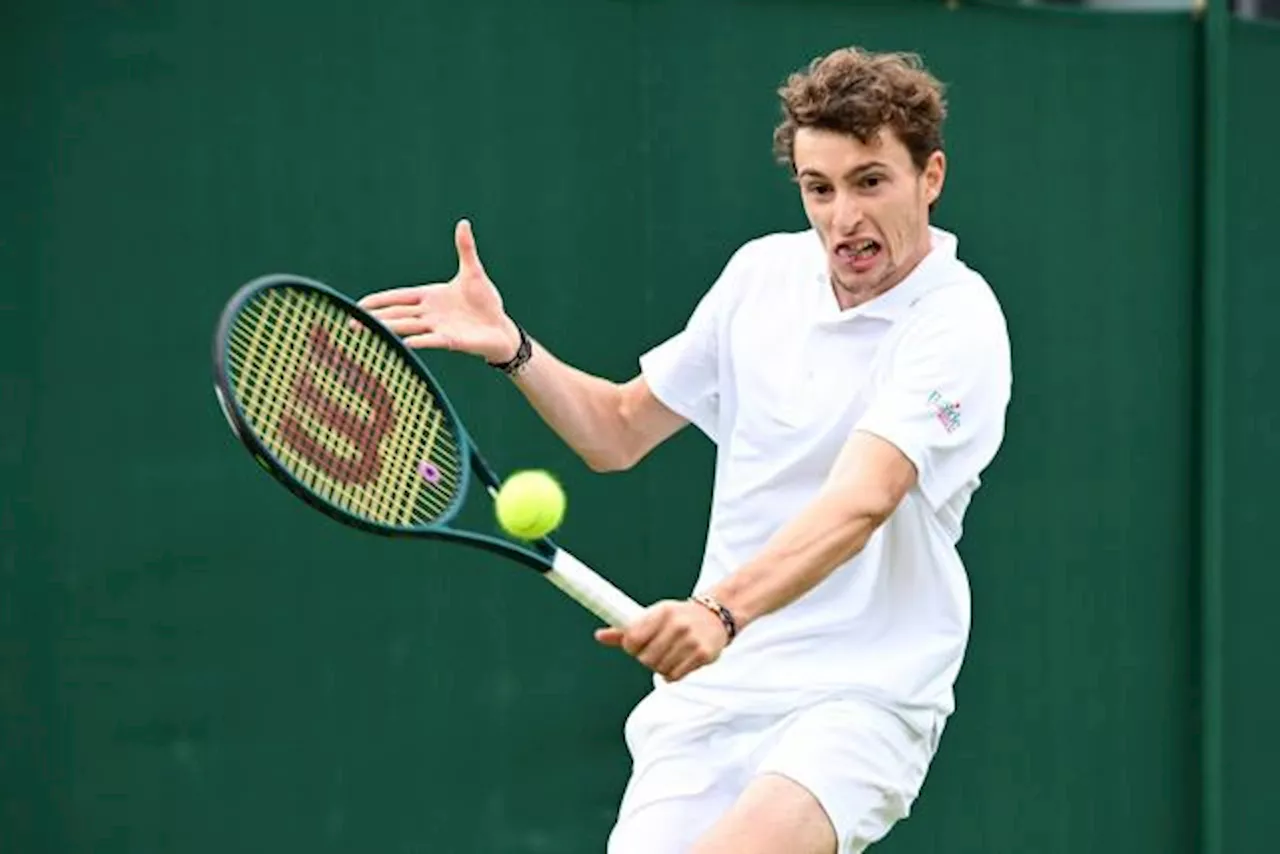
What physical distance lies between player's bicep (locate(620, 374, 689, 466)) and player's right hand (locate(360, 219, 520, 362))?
311 millimetres

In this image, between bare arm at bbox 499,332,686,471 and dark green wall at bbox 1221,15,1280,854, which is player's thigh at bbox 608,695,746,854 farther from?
dark green wall at bbox 1221,15,1280,854

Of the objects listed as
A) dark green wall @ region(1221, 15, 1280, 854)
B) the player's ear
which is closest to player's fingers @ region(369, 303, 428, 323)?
the player's ear

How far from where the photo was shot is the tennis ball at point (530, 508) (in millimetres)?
3572

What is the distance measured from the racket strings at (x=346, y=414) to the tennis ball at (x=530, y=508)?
0.28 m

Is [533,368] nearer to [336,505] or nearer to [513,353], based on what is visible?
[513,353]

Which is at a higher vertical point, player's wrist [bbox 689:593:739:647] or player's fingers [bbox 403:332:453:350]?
player's fingers [bbox 403:332:453:350]

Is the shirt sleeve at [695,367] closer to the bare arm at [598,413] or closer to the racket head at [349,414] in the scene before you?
the bare arm at [598,413]

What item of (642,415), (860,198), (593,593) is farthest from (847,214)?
(593,593)

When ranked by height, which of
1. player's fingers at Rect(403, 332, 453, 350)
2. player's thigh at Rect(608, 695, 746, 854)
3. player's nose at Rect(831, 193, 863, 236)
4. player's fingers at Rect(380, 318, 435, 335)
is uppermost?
player's nose at Rect(831, 193, 863, 236)

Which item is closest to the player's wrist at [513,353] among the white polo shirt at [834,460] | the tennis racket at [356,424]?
the tennis racket at [356,424]

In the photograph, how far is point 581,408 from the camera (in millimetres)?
4367

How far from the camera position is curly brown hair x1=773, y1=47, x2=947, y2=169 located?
13.0 ft

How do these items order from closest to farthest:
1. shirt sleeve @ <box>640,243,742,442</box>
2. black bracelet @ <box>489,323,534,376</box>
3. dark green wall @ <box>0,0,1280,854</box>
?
1. black bracelet @ <box>489,323,534,376</box>
2. shirt sleeve @ <box>640,243,742,442</box>
3. dark green wall @ <box>0,0,1280,854</box>

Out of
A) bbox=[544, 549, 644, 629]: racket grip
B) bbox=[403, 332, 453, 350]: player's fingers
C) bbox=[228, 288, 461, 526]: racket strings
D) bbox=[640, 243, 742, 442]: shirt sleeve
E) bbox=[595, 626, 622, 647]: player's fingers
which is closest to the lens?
bbox=[595, 626, 622, 647]: player's fingers
